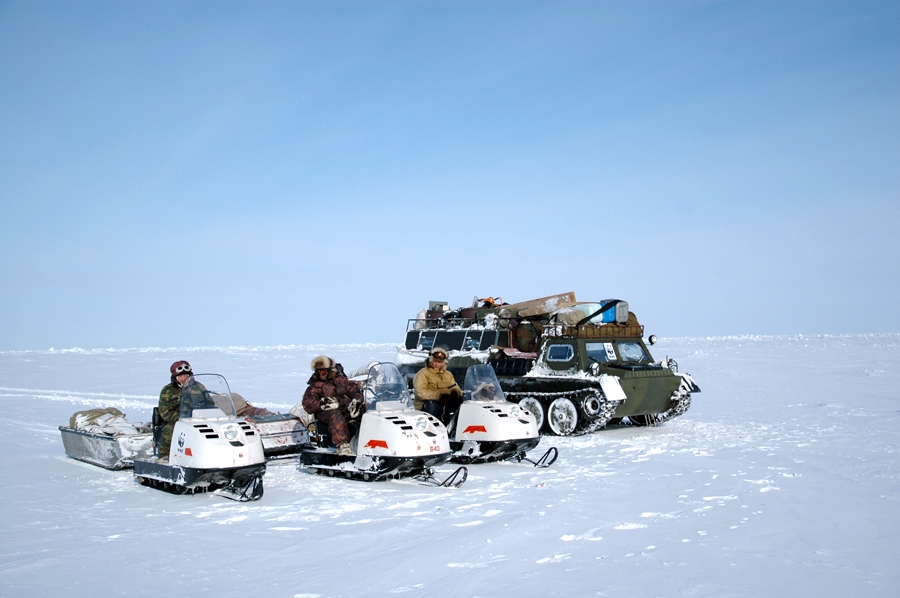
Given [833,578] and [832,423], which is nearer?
[833,578]

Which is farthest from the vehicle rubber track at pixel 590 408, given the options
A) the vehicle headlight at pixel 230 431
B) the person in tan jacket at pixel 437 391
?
the vehicle headlight at pixel 230 431

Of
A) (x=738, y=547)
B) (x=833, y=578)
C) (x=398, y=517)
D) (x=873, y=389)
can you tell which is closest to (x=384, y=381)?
(x=398, y=517)

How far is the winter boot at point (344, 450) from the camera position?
29.0 ft

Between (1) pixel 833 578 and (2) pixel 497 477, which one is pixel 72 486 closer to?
(2) pixel 497 477

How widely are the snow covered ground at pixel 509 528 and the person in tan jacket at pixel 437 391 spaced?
1.00 meters

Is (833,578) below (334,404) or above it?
below

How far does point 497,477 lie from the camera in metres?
8.98

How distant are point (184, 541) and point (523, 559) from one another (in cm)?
268

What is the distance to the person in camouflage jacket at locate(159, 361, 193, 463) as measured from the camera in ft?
27.2

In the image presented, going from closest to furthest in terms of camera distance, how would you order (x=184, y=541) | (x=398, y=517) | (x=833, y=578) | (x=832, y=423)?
(x=833, y=578) → (x=184, y=541) → (x=398, y=517) → (x=832, y=423)

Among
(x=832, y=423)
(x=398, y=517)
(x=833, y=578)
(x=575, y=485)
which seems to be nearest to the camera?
(x=833, y=578)

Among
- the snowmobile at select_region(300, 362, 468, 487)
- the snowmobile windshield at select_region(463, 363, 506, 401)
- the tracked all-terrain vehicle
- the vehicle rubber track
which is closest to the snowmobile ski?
the snowmobile windshield at select_region(463, 363, 506, 401)

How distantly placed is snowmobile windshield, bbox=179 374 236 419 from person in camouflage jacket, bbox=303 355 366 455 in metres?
0.98

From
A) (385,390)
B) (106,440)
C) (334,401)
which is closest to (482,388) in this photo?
Result: (385,390)
